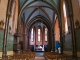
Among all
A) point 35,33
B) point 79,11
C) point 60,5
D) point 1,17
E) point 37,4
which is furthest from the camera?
point 35,33

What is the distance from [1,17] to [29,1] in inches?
309

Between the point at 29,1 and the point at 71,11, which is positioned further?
the point at 29,1

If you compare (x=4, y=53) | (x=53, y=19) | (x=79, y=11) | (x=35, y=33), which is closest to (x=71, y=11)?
(x=79, y=11)

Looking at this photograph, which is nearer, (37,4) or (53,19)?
(37,4)

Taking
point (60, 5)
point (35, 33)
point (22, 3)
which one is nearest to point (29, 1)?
point (22, 3)

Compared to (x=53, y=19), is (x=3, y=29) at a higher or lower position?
lower

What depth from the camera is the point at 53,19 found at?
2388 cm

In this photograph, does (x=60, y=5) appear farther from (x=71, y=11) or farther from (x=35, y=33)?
(x=35, y=33)

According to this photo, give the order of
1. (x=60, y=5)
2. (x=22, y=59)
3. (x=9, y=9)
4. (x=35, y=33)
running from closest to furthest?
(x=22, y=59), (x=9, y=9), (x=60, y=5), (x=35, y=33)

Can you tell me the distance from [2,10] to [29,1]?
7316 millimetres

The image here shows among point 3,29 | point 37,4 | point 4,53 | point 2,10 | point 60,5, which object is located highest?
point 37,4

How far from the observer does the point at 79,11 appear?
32.4 ft

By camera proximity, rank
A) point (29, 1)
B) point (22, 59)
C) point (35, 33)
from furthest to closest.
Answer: point (35, 33)
point (29, 1)
point (22, 59)

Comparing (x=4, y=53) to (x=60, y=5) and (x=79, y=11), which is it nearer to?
(x=79, y=11)
